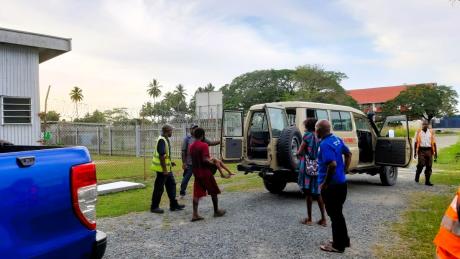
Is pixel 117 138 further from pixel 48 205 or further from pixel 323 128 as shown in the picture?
pixel 48 205

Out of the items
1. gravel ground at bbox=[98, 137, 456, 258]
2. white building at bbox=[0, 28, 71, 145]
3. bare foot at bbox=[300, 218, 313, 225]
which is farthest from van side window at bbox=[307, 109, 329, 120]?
white building at bbox=[0, 28, 71, 145]

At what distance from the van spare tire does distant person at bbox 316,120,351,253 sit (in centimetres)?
268

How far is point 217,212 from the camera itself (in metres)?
6.99

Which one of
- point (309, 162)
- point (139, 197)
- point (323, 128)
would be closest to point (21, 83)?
point (139, 197)

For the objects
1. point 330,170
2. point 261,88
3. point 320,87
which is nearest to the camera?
point 330,170

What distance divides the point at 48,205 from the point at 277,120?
6640 millimetres

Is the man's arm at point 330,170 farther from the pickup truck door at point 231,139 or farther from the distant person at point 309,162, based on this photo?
the pickup truck door at point 231,139

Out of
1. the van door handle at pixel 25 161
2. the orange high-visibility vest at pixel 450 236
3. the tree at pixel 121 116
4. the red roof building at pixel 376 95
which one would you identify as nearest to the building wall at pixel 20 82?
the tree at pixel 121 116

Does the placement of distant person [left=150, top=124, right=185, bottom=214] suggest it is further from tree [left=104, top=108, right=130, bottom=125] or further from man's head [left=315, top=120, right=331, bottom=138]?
tree [left=104, top=108, right=130, bottom=125]

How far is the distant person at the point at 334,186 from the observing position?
194 inches

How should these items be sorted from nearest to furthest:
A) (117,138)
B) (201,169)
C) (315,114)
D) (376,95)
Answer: (201,169)
(315,114)
(117,138)
(376,95)

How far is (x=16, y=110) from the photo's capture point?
12.6m

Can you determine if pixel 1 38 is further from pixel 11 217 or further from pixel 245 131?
pixel 11 217

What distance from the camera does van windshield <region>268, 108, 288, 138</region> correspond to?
822 centimetres
